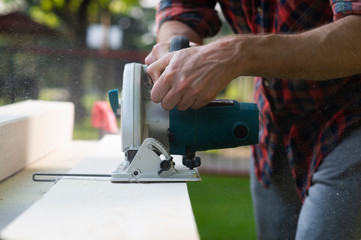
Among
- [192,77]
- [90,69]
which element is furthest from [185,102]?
[90,69]

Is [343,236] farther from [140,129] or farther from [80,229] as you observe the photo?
[80,229]

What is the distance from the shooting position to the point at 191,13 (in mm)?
1731

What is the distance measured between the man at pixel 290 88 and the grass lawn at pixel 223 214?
3.64ft

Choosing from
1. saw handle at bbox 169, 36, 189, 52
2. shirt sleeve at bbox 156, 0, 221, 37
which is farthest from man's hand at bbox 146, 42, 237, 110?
shirt sleeve at bbox 156, 0, 221, 37

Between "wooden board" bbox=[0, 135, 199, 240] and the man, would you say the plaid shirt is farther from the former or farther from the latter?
"wooden board" bbox=[0, 135, 199, 240]

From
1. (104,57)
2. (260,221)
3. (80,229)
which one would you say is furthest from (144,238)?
(104,57)

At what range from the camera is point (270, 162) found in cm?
177

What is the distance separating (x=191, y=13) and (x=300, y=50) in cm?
67

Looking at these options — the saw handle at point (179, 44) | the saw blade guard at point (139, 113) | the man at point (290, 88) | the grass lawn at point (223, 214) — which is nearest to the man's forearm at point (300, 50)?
the man at point (290, 88)

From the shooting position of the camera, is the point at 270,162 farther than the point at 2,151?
Yes

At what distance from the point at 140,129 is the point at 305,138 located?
0.73 m

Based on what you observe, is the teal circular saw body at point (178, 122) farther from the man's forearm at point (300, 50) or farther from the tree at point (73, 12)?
the tree at point (73, 12)

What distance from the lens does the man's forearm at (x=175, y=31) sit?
166 centimetres

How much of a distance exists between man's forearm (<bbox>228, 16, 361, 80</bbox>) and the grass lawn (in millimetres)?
1729
